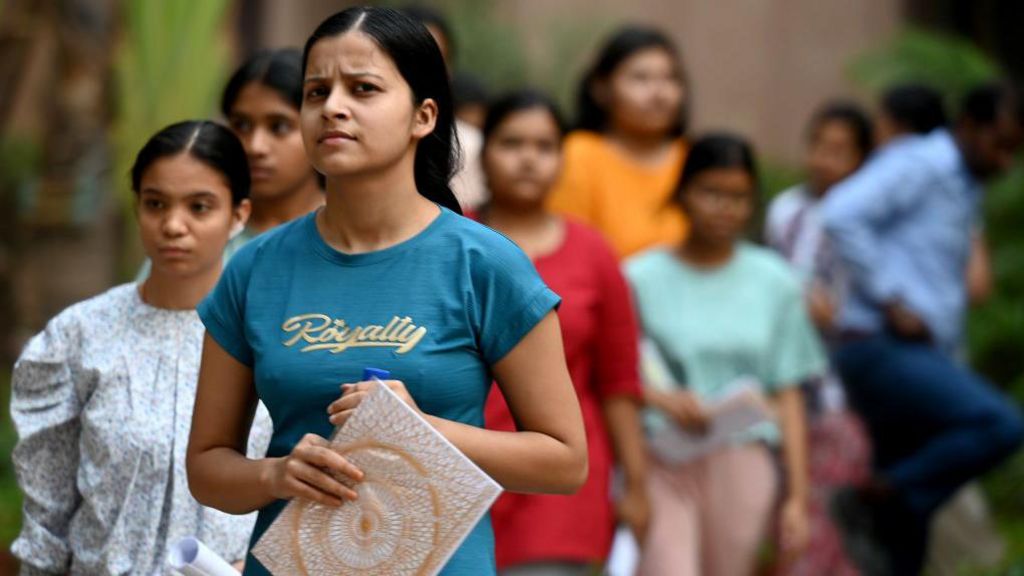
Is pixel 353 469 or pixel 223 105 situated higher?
pixel 223 105

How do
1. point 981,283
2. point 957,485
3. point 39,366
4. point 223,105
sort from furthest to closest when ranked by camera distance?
point 981,283, point 957,485, point 223,105, point 39,366

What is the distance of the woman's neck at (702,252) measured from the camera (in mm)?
6215

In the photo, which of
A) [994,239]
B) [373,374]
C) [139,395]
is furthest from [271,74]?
[994,239]

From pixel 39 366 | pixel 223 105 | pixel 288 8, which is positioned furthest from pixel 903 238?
pixel 288 8

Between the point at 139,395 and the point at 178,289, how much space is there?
9.1 inches

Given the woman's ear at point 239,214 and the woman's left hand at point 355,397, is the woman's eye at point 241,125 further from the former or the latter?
the woman's left hand at point 355,397

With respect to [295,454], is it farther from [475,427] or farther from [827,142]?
[827,142]

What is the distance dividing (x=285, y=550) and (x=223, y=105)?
1.81 m

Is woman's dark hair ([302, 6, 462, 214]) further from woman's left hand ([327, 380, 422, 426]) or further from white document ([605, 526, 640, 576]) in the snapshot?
white document ([605, 526, 640, 576])

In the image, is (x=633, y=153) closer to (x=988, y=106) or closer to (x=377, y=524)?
(x=988, y=106)

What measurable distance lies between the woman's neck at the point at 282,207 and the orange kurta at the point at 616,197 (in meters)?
2.17

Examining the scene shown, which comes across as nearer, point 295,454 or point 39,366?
point 295,454

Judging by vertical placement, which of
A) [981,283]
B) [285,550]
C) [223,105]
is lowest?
[981,283]

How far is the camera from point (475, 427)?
2.96 meters
